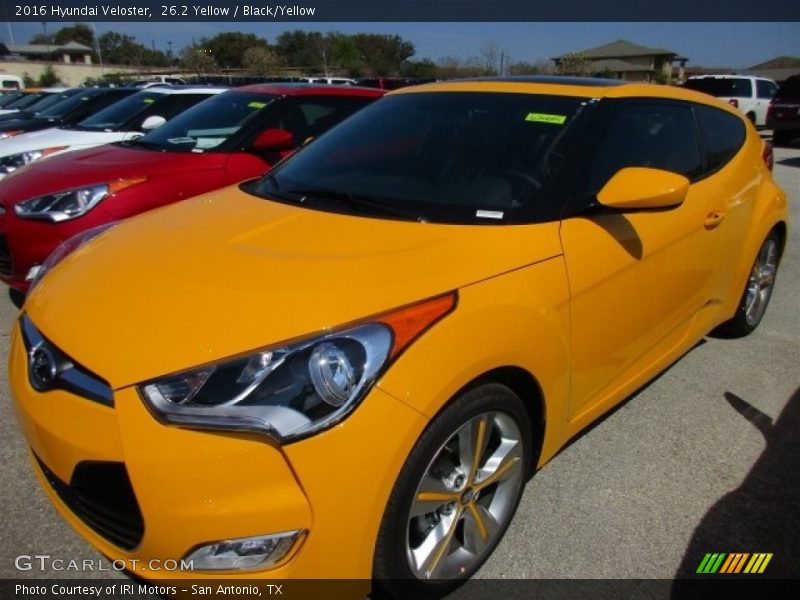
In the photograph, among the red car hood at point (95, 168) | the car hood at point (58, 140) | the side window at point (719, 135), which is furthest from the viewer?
the car hood at point (58, 140)

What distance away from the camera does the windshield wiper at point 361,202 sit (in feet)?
7.51

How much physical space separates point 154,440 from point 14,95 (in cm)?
1872

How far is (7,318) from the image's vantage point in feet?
14.3

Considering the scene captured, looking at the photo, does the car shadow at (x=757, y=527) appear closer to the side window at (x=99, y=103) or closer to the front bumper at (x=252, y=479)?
the front bumper at (x=252, y=479)

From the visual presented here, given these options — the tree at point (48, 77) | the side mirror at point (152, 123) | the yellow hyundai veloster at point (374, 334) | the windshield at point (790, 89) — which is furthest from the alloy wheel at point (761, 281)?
the tree at point (48, 77)

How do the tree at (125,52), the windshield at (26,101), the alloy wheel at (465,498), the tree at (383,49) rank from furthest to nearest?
the tree at (125,52) → the tree at (383,49) → the windshield at (26,101) → the alloy wheel at (465,498)

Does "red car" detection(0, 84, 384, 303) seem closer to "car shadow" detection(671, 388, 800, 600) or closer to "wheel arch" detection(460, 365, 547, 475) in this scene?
"wheel arch" detection(460, 365, 547, 475)

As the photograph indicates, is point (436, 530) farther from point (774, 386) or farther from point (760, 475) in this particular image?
point (774, 386)

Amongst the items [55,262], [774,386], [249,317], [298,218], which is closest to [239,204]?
[298,218]

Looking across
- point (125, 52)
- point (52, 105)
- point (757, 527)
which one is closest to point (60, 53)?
point (125, 52)

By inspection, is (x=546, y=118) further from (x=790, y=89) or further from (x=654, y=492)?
(x=790, y=89)

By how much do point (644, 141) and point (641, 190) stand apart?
711 millimetres

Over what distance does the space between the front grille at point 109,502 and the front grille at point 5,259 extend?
2890 mm

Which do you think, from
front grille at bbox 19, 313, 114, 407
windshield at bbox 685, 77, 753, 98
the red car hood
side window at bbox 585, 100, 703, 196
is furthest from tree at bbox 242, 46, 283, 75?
front grille at bbox 19, 313, 114, 407
